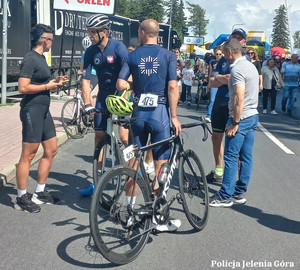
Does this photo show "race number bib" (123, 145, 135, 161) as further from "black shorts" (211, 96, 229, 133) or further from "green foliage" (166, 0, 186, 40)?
"green foliage" (166, 0, 186, 40)

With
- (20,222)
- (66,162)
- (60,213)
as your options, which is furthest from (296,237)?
(66,162)

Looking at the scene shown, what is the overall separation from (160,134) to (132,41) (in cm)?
2365

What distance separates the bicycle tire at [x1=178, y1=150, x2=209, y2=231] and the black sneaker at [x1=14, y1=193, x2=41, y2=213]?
5.36 ft

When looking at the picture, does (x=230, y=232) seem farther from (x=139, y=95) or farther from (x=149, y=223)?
(x=139, y=95)

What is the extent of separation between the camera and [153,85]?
4.02 m

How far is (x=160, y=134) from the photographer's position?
4039 mm

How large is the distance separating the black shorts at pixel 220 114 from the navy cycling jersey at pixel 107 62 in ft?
5.00

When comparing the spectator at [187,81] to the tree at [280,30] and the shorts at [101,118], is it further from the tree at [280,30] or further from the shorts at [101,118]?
the tree at [280,30]

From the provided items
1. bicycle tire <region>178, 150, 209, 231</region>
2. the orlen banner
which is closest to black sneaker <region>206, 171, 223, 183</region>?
bicycle tire <region>178, 150, 209, 231</region>

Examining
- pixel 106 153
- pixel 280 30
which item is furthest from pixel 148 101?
pixel 280 30

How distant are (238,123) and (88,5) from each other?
888 cm

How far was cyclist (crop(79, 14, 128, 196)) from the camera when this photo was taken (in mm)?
4773

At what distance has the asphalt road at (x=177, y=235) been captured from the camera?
11.7 feet

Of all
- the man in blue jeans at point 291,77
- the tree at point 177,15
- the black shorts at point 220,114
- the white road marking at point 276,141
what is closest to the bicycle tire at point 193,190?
the black shorts at point 220,114
